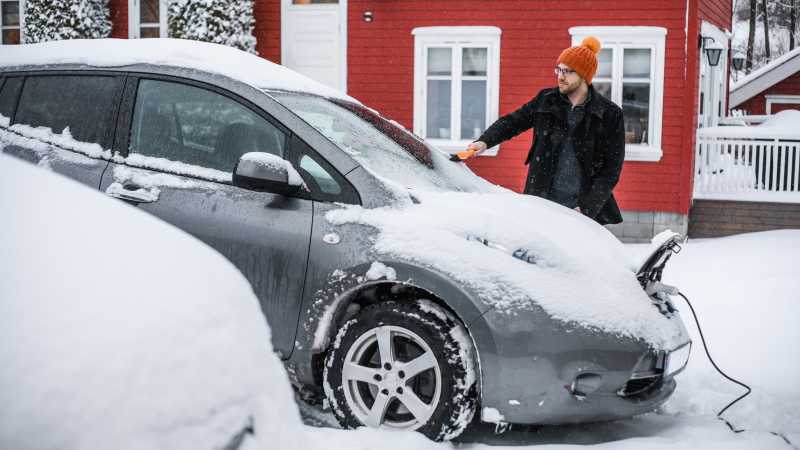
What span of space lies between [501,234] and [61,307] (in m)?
2.39

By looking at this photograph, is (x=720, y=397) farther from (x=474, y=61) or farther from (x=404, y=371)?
(x=474, y=61)

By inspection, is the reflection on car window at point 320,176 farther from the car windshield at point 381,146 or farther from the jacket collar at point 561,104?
the jacket collar at point 561,104

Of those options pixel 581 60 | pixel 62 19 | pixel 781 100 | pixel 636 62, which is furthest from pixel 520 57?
pixel 781 100

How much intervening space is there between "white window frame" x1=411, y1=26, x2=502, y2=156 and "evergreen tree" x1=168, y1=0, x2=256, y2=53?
2748 mm

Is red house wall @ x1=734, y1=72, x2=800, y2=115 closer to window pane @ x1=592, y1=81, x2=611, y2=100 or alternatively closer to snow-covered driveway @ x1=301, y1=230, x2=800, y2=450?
window pane @ x1=592, y1=81, x2=611, y2=100

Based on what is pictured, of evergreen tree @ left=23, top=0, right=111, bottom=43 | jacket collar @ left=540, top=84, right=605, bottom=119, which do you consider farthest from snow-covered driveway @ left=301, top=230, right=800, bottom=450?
evergreen tree @ left=23, top=0, right=111, bottom=43

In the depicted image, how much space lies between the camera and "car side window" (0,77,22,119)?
4871 mm

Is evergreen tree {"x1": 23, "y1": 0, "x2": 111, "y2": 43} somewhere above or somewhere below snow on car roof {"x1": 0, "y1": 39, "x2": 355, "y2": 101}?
A: above

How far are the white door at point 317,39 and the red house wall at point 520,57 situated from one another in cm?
22

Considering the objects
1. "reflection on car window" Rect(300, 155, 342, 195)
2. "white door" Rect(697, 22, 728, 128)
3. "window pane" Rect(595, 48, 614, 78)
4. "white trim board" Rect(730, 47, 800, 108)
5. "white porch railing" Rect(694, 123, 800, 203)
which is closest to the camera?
"reflection on car window" Rect(300, 155, 342, 195)

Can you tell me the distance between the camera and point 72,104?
4699mm

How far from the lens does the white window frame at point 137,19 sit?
15.9 metres

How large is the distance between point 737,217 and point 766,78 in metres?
11.8

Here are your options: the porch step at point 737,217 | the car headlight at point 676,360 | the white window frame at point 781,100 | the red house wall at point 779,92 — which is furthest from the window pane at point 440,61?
the red house wall at point 779,92
